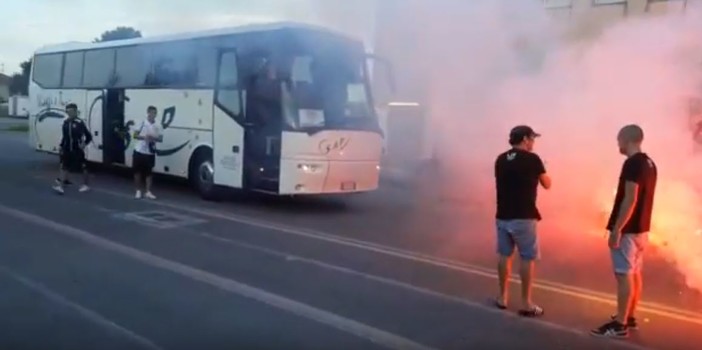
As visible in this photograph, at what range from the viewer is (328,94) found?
495 inches

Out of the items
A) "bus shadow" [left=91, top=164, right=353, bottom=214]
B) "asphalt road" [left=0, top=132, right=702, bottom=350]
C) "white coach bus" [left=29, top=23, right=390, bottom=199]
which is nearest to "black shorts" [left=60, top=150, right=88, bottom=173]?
"asphalt road" [left=0, top=132, right=702, bottom=350]

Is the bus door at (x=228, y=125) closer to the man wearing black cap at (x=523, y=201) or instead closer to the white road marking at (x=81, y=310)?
the white road marking at (x=81, y=310)

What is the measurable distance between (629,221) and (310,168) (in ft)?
23.1

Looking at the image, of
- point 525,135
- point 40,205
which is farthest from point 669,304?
point 40,205

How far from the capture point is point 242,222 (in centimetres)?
1130

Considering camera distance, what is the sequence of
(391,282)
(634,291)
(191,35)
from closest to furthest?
1. (634,291)
2. (391,282)
3. (191,35)

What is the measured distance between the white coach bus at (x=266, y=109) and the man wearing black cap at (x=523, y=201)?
241 inches

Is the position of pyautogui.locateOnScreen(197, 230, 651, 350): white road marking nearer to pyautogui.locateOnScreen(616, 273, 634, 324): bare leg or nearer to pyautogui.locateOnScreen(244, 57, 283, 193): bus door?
pyautogui.locateOnScreen(616, 273, 634, 324): bare leg

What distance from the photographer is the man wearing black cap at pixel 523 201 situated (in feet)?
21.3

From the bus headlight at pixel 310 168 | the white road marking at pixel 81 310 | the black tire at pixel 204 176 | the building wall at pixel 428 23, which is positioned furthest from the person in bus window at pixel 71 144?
the white road marking at pixel 81 310

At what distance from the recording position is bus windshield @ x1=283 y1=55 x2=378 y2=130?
1230 cm

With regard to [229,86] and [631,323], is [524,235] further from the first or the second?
[229,86]

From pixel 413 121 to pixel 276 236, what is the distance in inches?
339

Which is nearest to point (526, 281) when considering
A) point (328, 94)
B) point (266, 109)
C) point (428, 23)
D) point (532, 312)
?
point (532, 312)
